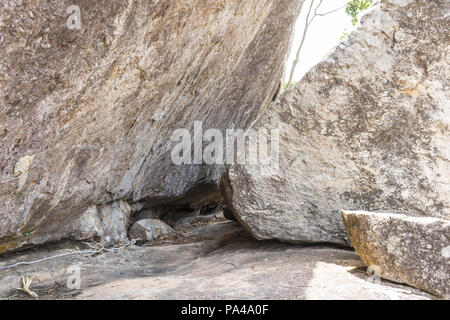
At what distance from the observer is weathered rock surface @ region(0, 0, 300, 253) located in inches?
100.0

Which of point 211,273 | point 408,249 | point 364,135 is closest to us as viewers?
point 408,249

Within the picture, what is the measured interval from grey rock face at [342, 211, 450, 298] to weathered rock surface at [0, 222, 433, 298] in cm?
9

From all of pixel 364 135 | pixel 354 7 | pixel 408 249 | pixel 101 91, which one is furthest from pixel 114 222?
pixel 354 7

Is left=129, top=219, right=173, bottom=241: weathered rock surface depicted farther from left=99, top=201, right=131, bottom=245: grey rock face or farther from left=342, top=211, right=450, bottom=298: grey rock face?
left=342, top=211, right=450, bottom=298: grey rock face

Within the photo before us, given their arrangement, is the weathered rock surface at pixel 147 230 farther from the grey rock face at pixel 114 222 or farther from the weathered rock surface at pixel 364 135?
the weathered rock surface at pixel 364 135

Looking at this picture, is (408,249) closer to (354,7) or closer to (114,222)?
(114,222)

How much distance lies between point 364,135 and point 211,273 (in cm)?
201

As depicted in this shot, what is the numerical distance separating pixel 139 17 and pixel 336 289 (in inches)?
101

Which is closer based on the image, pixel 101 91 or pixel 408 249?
pixel 408 249

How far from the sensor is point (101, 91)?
328 centimetres

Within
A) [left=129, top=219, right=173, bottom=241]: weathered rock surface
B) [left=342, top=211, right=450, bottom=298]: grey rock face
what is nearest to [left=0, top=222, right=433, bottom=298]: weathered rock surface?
[left=342, top=211, right=450, bottom=298]: grey rock face

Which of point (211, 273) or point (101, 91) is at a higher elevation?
point (101, 91)

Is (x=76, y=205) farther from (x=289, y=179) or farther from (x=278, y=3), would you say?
(x=278, y=3)
